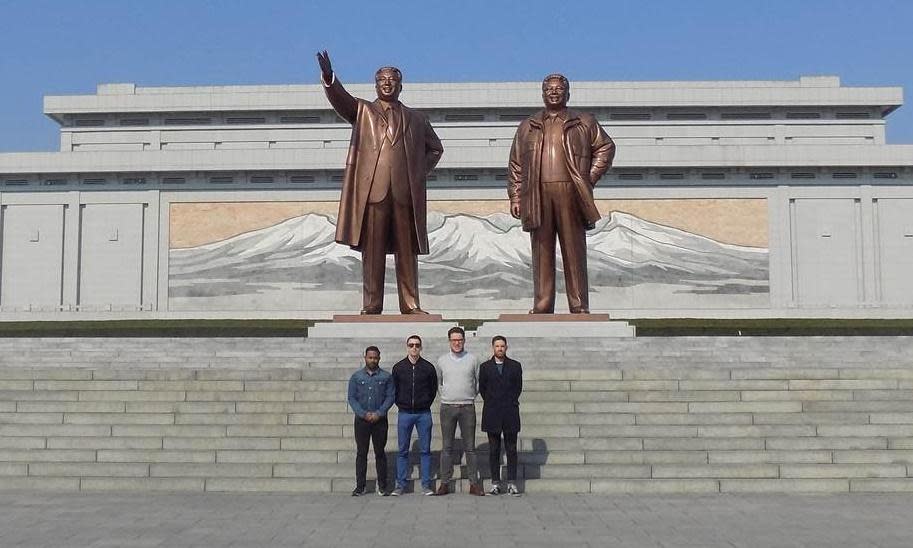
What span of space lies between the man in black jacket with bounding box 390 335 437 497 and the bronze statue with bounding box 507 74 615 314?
483 cm

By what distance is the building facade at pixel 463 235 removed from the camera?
2773 centimetres

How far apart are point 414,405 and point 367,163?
16.3 feet

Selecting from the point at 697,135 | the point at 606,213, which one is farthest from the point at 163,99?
the point at 697,135

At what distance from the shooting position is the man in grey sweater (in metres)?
7.39

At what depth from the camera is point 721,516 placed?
21.0ft

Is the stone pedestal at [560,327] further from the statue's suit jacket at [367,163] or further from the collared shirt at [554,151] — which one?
the collared shirt at [554,151]

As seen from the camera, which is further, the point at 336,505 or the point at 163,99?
the point at 163,99

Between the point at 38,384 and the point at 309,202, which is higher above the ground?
the point at 309,202

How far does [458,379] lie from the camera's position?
7539mm

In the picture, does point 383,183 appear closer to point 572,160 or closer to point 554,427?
point 572,160

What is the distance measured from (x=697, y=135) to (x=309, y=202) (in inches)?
525

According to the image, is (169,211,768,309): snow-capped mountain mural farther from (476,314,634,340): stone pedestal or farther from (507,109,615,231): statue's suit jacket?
(507,109,615,231): statue's suit jacket

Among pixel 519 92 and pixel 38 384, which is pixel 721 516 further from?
pixel 519 92

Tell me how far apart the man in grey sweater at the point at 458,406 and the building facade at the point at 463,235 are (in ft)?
63.3
